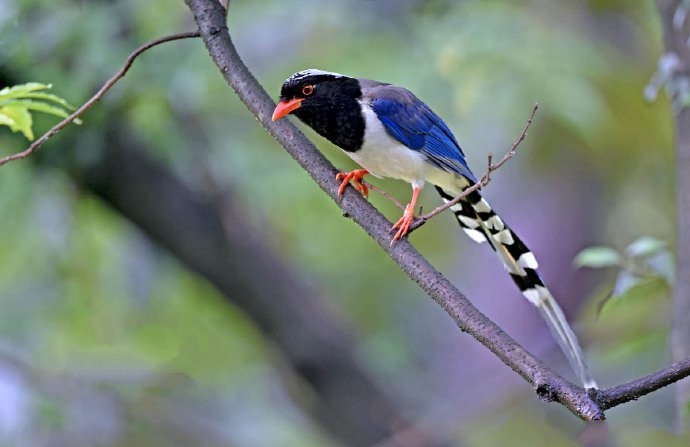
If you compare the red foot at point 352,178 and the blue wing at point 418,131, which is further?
the blue wing at point 418,131

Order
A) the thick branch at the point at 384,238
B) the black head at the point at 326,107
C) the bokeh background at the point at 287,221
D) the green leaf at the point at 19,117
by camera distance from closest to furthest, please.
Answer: the thick branch at the point at 384,238, the green leaf at the point at 19,117, the black head at the point at 326,107, the bokeh background at the point at 287,221

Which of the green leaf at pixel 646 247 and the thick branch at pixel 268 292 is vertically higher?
the thick branch at pixel 268 292

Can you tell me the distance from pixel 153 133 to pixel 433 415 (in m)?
2.55

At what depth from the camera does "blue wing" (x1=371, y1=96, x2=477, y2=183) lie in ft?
9.30

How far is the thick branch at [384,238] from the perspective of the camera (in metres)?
1.64

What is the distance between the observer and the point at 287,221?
22.4 feet

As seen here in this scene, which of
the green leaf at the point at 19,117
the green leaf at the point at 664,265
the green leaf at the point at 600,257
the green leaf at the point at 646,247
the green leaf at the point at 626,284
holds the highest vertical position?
the green leaf at the point at 19,117

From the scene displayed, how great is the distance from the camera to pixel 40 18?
15.8 feet

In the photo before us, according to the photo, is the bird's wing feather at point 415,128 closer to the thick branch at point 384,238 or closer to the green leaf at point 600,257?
the green leaf at point 600,257

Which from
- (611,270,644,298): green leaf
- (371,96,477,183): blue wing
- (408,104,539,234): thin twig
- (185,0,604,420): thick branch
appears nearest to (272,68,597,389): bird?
(371,96,477,183): blue wing

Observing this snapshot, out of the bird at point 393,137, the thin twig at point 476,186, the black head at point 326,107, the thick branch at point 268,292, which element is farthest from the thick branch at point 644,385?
the thick branch at point 268,292

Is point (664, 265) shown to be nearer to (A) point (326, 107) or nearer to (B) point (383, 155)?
(B) point (383, 155)


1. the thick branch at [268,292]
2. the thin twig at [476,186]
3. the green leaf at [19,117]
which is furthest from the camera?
the thick branch at [268,292]

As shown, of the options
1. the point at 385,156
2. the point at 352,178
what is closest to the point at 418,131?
the point at 385,156
